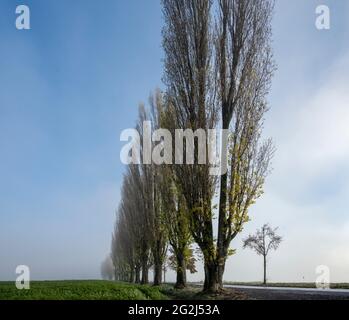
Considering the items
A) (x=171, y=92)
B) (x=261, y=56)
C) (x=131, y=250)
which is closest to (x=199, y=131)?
(x=171, y=92)

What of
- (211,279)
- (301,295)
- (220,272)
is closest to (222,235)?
(220,272)

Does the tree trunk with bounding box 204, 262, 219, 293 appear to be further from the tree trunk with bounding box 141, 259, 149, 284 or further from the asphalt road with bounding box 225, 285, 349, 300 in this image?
the tree trunk with bounding box 141, 259, 149, 284

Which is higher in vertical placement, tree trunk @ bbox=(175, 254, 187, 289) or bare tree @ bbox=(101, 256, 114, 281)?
tree trunk @ bbox=(175, 254, 187, 289)

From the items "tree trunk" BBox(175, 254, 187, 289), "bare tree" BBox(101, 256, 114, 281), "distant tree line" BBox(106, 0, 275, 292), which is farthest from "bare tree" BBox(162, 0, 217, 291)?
"bare tree" BBox(101, 256, 114, 281)

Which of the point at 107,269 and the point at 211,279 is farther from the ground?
the point at 211,279

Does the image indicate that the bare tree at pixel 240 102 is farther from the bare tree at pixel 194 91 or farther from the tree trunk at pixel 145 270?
the tree trunk at pixel 145 270

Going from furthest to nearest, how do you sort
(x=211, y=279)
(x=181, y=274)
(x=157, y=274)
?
(x=157, y=274), (x=181, y=274), (x=211, y=279)

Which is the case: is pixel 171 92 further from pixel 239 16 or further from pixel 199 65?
pixel 239 16

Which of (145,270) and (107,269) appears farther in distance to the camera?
(107,269)

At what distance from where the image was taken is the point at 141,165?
1254 inches

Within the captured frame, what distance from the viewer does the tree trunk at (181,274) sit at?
22828 mm

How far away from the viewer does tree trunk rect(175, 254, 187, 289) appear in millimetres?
22828

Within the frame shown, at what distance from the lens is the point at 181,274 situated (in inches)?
925

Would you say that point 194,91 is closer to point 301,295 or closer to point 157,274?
point 301,295
